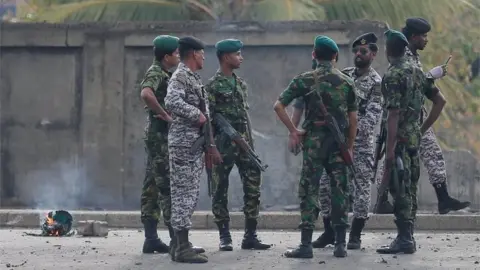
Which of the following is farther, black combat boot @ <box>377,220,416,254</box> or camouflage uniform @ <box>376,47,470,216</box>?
camouflage uniform @ <box>376,47,470,216</box>

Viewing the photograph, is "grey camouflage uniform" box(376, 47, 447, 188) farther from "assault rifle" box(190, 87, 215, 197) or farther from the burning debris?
the burning debris

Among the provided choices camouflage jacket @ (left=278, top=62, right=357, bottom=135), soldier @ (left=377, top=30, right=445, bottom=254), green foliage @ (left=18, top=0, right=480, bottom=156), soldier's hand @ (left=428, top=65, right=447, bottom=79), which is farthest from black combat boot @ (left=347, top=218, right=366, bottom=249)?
green foliage @ (left=18, top=0, right=480, bottom=156)

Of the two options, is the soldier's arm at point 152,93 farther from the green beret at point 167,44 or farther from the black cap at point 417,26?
the black cap at point 417,26

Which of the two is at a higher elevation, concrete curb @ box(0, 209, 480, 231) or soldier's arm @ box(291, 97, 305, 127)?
soldier's arm @ box(291, 97, 305, 127)

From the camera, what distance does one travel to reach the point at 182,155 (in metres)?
9.05

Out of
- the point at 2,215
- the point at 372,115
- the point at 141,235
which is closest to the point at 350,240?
the point at 372,115

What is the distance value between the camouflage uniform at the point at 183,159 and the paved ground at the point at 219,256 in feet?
1.09

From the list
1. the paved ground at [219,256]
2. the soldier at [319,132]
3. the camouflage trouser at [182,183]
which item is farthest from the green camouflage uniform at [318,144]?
the camouflage trouser at [182,183]

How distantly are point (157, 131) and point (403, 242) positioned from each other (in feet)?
7.19

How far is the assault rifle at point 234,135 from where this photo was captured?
9.88m

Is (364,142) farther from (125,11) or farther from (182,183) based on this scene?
(125,11)

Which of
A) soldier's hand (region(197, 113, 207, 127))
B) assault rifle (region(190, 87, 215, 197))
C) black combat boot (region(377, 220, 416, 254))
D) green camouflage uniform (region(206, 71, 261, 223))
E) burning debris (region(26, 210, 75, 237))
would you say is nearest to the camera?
soldier's hand (region(197, 113, 207, 127))

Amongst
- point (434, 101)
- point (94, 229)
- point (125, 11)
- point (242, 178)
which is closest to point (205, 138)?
point (242, 178)

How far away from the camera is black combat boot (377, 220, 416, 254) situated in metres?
9.73
